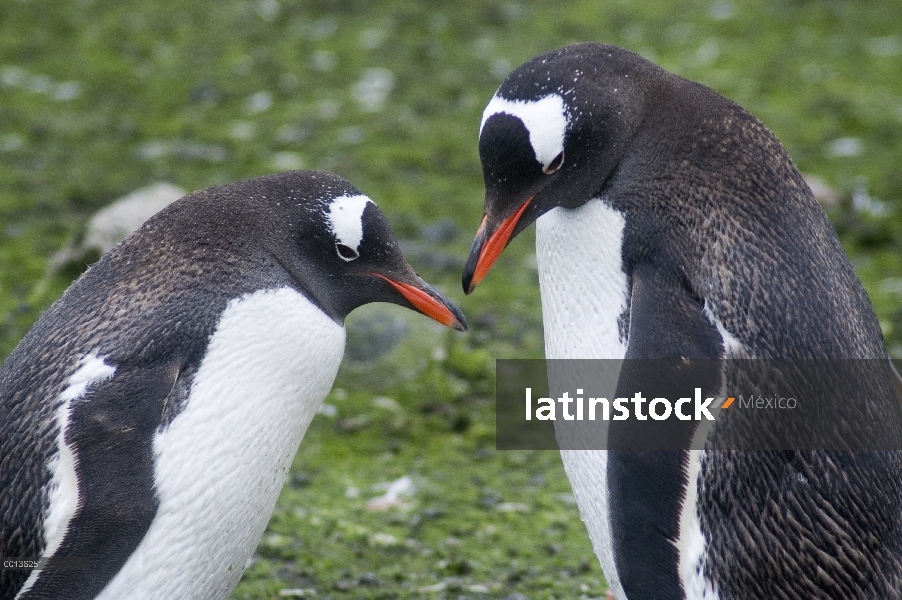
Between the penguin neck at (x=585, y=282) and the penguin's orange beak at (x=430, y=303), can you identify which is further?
the penguin's orange beak at (x=430, y=303)

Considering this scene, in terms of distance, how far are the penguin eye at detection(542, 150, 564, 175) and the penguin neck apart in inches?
5.6

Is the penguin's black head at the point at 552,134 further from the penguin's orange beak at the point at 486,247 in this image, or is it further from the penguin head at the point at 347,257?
the penguin head at the point at 347,257

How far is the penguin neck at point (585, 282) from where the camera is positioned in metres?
2.78

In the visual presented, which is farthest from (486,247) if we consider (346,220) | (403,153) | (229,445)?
(403,153)

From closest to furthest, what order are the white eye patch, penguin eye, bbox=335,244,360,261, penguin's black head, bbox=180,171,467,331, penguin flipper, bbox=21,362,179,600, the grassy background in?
penguin flipper, bbox=21,362,179,600 → the white eye patch → penguin's black head, bbox=180,171,467,331 → penguin eye, bbox=335,244,360,261 → the grassy background

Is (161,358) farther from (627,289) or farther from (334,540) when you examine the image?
(334,540)

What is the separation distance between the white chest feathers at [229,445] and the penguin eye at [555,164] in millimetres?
669

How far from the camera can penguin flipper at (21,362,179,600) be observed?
255 cm

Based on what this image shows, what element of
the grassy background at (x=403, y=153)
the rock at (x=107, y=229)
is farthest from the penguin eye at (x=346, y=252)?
the rock at (x=107, y=229)

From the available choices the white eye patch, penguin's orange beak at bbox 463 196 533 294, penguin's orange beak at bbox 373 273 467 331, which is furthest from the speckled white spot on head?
the white eye patch

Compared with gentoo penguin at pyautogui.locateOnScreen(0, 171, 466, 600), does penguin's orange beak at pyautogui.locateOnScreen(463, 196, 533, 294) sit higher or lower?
higher

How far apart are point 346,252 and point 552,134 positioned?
0.62 metres

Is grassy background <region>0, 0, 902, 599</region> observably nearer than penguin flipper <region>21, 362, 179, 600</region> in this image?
No

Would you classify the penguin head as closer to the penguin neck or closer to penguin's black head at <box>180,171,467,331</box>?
penguin's black head at <box>180,171,467,331</box>
